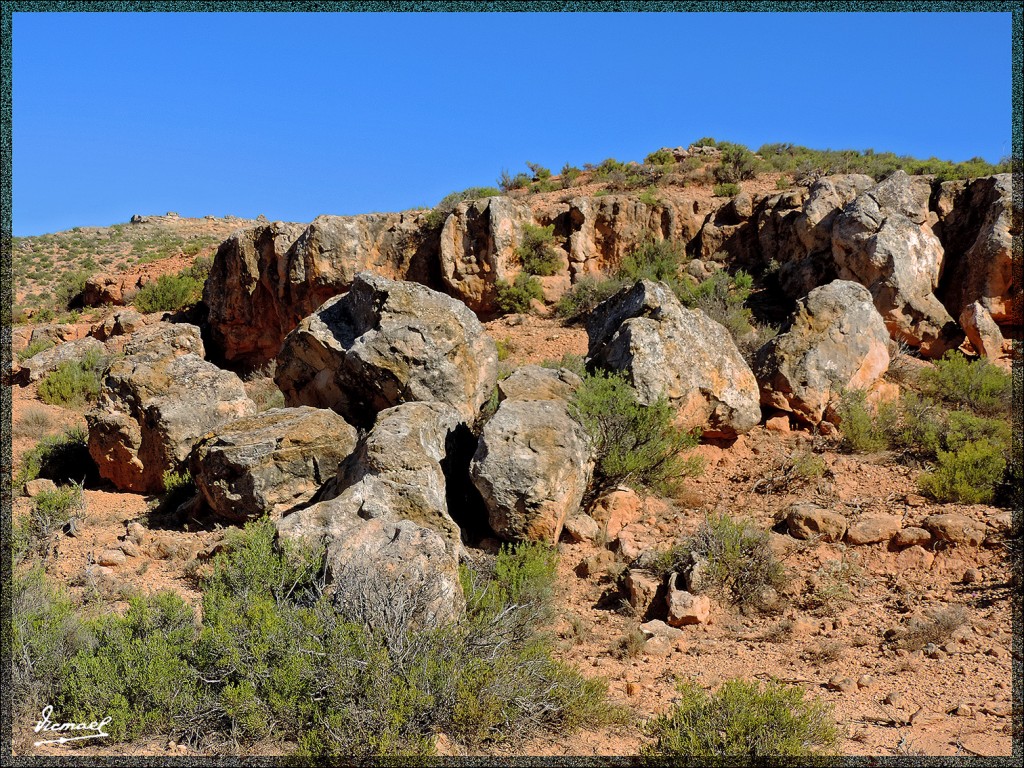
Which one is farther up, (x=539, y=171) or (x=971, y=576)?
(x=539, y=171)

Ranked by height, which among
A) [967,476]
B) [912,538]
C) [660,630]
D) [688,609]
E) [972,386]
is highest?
[972,386]

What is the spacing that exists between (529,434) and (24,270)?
32778 millimetres

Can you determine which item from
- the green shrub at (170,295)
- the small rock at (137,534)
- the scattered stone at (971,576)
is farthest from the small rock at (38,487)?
the green shrub at (170,295)

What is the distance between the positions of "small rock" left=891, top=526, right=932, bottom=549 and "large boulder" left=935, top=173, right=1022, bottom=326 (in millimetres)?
7339

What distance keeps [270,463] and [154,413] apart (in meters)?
2.75

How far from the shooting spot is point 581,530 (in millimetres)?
7227

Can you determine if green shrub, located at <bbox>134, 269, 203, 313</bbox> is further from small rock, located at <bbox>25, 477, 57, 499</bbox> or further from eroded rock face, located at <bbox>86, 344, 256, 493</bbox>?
small rock, located at <bbox>25, 477, 57, 499</bbox>

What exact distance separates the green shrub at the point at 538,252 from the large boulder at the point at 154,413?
28.8 feet

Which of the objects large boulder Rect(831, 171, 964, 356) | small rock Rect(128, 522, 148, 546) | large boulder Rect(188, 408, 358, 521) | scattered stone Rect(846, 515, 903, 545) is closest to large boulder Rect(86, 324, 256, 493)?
small rock Rect(128, 522, 148, 546)

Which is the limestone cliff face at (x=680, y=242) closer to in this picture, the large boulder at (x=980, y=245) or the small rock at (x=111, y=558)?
the large boulder at (x=980, y=245)

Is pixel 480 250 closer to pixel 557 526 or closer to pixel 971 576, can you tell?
pixel 557 526

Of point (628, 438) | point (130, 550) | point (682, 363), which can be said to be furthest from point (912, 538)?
point (130, 550)

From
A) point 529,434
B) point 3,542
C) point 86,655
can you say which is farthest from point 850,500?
point 3,542

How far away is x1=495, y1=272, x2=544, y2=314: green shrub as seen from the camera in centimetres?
1666
